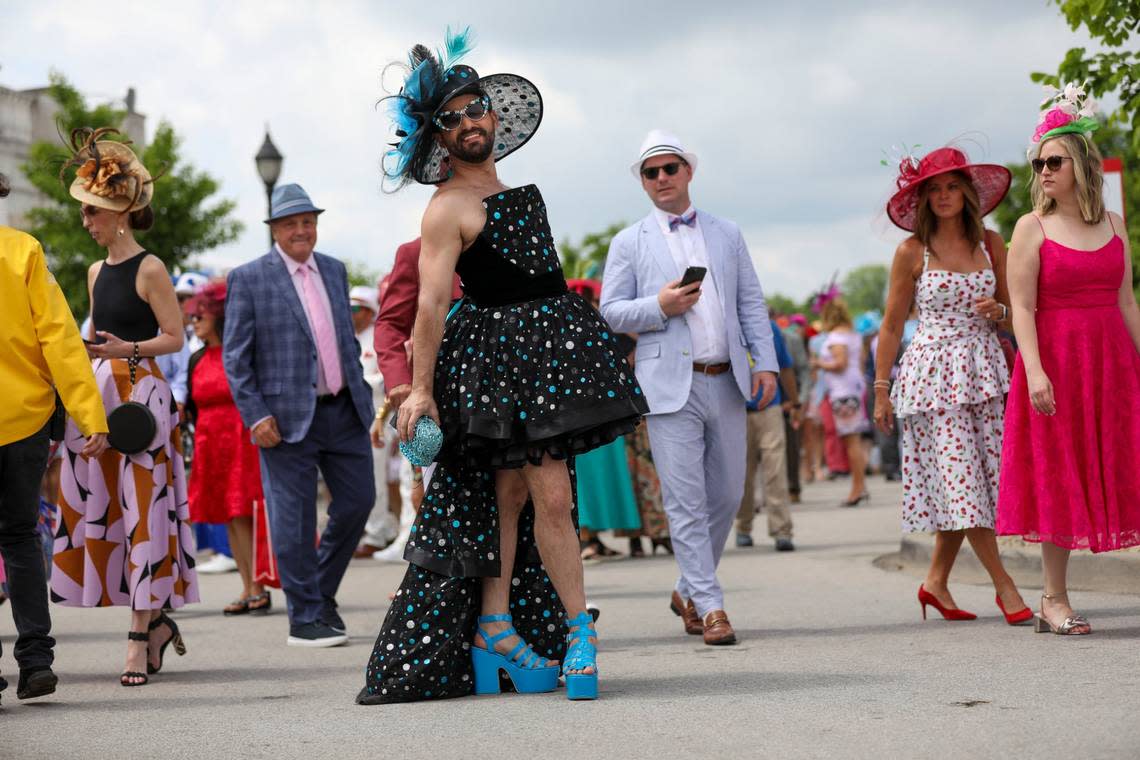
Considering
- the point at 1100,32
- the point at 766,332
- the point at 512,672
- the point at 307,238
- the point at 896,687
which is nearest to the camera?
the point at 896,687

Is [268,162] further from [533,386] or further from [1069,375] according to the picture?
[533,386]

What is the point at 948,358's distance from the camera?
829 centimetres

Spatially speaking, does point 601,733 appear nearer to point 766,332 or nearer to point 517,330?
point 517,330

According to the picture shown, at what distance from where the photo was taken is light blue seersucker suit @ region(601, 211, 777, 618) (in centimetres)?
807

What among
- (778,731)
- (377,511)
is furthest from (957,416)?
(377,511)

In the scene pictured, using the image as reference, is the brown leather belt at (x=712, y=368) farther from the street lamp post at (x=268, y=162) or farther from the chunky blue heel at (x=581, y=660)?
the street lamp post at (x=268, y=162)

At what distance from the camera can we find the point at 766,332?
827cm

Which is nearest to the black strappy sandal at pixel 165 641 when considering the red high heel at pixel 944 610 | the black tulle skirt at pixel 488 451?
the black tulle skirt at pixel 488 451

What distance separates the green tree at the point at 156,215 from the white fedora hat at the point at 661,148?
3560 centimetres

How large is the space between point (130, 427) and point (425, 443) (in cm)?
222

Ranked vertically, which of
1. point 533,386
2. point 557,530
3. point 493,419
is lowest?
point 557,530

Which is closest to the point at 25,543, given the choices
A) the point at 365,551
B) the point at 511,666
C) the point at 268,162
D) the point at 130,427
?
the point at 130,427

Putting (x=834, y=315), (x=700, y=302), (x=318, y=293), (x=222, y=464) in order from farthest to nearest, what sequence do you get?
(x=834, y=315) → (x=222, y=464) → (x=318, y=293) → (x=700, y=302)

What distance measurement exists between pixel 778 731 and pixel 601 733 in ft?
1.83
